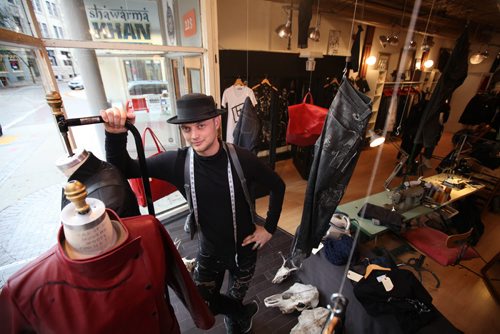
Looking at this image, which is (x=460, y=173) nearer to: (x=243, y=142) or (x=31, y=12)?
(x=243, y=142)

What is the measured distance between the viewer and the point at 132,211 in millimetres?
794

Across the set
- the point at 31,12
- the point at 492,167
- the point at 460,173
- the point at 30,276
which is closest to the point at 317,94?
the point at 460,173

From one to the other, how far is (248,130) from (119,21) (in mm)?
1949

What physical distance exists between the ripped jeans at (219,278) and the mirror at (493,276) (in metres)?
2.68

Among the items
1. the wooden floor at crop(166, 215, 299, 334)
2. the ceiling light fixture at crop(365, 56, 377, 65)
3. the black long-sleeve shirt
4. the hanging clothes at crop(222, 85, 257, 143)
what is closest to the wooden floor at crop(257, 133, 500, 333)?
the wooden floor at crop(166, 215, 299, 334)

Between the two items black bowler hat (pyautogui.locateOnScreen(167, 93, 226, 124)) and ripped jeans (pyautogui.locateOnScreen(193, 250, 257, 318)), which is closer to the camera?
black bowler hat (pyautogui.locateOnScreen(167, 93, 226, 124))

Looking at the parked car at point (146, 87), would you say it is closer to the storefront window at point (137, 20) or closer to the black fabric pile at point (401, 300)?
the storefront window at point (137, 20)

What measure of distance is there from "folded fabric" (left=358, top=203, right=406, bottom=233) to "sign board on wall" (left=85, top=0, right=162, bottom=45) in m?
3.19

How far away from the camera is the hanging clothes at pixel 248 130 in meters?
2.77

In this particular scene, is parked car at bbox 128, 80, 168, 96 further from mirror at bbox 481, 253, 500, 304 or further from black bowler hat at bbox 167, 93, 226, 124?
mirror at bbox 481, 253, 500, 304

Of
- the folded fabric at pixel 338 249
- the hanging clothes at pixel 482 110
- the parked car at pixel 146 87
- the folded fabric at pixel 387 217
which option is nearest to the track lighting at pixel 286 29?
the parked car at pixel 146 87

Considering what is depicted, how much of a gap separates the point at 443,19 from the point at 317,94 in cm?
344

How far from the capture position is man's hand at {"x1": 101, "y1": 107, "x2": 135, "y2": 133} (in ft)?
2.70

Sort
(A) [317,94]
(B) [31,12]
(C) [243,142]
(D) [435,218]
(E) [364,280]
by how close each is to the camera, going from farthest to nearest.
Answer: (A) [317,94] < (D) [435,218] < (C) [243,142] < (E) [364,280] < (B) [31,12]
